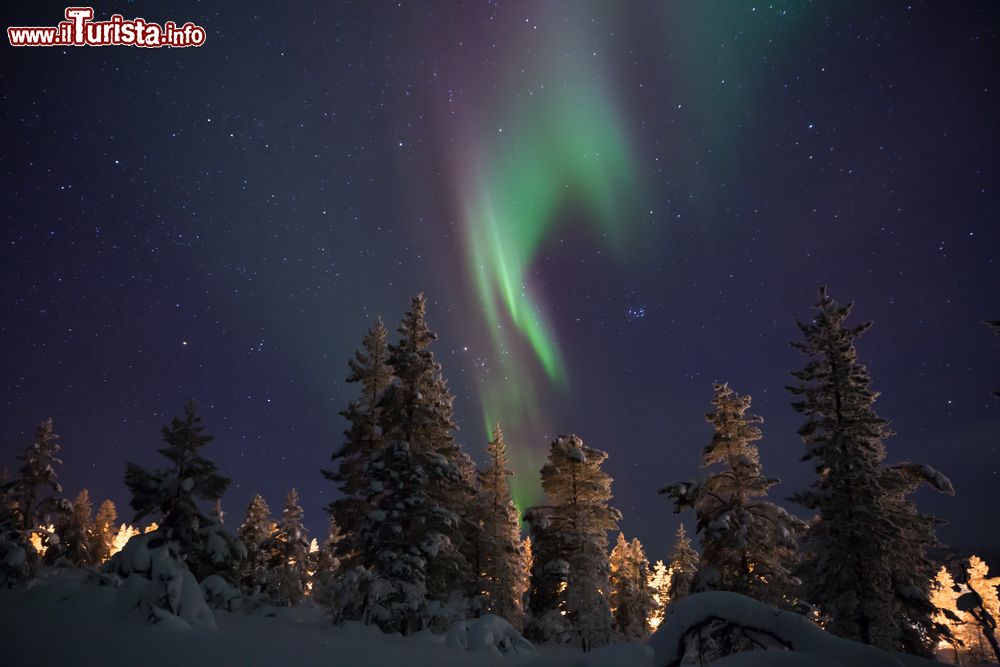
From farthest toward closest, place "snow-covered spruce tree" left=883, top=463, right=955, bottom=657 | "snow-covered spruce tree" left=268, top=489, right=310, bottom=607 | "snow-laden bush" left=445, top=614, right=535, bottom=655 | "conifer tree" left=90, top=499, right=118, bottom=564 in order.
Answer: "conifer tree" left=90, top=499, right=118, bottom=564 < "snow-covered spruce tree" left=268, top=489, right=310, bottom=607 < "snow-covered spruce tree" left=883, top=463, right=955, bottom=657 < "snow-laden bush" left=445, top=614, right=535, bottom=655

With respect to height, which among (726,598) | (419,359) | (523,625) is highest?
(419,359)

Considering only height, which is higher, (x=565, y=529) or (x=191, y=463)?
(x=191, y=463)

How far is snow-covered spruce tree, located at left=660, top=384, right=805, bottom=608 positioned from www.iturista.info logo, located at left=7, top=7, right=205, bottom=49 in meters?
30.8

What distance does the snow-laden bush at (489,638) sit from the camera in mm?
11547

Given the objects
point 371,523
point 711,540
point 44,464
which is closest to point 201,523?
point 371,523

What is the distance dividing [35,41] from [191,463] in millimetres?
20485

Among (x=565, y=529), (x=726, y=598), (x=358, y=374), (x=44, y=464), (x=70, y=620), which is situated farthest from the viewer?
(x=44, y=464)

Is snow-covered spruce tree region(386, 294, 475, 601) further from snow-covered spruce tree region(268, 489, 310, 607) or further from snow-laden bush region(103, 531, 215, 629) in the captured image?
snow-covered spruce tree region(268, 489, 310, 607)

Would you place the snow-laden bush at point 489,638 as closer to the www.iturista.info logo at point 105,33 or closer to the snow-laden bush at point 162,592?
the snow-laden bush at point 162,592

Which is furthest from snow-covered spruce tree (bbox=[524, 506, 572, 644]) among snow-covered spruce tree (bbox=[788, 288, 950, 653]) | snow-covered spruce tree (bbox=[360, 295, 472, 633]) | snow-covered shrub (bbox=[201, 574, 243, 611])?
snow-covered shrub (bbox=[201, 574, 243, 611])

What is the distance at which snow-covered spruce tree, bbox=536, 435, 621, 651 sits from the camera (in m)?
26.6

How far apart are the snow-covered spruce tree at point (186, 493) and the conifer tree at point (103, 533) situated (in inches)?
2130

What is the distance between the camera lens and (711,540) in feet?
64.9

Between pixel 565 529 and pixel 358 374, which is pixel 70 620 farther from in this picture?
pixel 565 529
